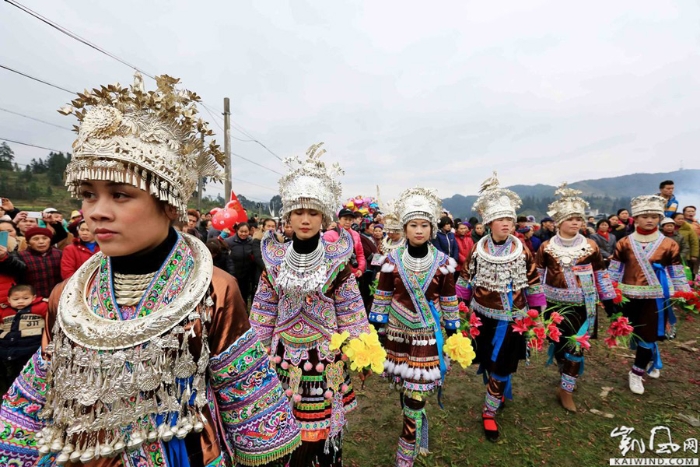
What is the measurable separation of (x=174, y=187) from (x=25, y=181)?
5482 centimetres

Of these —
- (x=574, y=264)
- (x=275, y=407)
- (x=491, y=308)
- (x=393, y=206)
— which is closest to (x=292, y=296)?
(x=275, y=407)

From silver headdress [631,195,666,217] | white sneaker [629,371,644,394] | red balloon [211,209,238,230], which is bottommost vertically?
white sneaker [629,371,644,394]

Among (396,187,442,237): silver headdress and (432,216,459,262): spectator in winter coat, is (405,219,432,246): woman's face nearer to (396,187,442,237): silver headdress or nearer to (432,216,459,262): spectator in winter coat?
(396,187,442,237): silver headdress

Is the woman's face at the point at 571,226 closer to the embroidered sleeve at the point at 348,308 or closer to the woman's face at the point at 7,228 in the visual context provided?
the embroidered sleeve at the point at 348,308

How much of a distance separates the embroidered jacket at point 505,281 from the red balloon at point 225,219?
7.53m

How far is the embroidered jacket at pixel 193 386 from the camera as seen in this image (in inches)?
48.2

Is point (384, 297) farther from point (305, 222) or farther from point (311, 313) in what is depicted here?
point (305, 222)

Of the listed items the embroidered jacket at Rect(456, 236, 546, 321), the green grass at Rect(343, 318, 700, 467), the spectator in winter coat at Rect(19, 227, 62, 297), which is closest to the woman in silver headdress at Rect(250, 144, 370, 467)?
the green grass at Rect(343, 318, 700, 467)

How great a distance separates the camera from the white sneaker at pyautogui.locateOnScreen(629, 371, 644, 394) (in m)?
4.80

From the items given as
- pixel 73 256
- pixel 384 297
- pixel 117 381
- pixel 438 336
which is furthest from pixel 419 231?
pixel 73 256

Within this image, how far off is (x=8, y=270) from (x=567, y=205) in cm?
737

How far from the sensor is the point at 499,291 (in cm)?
384

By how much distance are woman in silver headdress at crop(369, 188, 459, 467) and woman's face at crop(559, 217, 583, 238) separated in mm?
2111

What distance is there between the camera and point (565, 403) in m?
4.48
